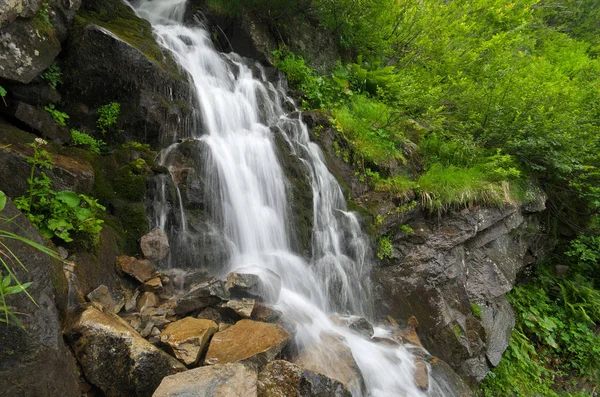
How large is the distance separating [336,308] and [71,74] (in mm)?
4922

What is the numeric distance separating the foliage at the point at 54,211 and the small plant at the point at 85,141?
992 millimetres

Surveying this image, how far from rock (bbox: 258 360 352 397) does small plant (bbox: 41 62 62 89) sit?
427 centimetres

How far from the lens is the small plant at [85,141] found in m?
4.12

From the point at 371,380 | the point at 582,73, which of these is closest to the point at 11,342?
the point at 371,380

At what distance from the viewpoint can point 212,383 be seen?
2.29m

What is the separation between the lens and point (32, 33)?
3.80m

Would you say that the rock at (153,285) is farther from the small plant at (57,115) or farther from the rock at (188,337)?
the small plant at (57,115)

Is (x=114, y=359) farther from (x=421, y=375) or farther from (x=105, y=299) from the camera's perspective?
(x=421, y=375)

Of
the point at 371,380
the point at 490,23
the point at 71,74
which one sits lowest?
the point at 371,380

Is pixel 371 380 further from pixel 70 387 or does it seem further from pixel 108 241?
pixel 108 241

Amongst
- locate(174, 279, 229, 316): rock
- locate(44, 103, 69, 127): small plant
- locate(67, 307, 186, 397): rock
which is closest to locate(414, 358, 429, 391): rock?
locate(174, 279, 229, 316): rock

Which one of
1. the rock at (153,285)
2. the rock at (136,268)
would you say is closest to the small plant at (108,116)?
the rock at (136,268)

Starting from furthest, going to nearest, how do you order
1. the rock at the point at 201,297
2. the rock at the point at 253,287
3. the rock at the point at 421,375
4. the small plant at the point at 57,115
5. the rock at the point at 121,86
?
the rock at the point at 121,86 < the rock at the point at 421,375 < the small plant at the point at 57,115 < the rock at the point at 253,287 < the rock at the point at 201,297

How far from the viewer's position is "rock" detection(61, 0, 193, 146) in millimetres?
4387
